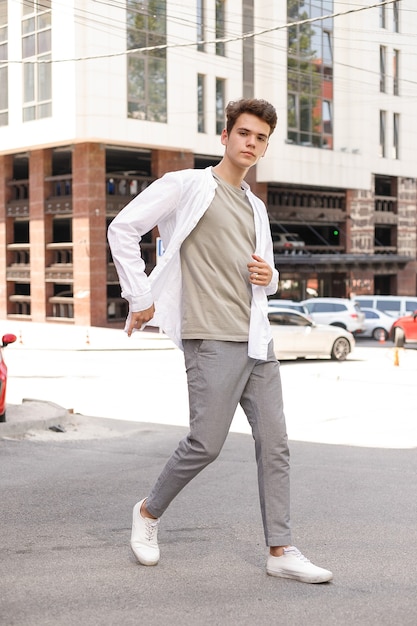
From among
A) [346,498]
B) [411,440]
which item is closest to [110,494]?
[346,498]

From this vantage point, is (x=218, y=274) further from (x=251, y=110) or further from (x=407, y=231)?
(x=407, y=231)

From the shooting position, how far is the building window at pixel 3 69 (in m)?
40.4

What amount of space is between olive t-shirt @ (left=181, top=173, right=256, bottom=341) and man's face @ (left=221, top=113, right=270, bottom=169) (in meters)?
0.18

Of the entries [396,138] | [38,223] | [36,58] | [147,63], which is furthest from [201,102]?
[396,138]

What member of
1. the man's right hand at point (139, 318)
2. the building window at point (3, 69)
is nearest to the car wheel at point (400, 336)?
the building window at point (3, 69)

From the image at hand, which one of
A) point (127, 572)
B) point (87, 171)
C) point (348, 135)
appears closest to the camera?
point (127, 572)

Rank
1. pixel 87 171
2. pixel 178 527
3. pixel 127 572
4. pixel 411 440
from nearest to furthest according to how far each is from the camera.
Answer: pixel 127 572, pixel 178 527, pixel 411 440, pixel 87 171

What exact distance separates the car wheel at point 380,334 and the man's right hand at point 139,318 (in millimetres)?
31166

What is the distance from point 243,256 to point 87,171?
114 ft

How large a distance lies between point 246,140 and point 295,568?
83.6 inches

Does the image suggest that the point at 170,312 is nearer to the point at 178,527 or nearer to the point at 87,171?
the point at 178,527

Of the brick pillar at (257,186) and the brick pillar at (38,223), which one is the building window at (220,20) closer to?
the brick pillar at (257,186)

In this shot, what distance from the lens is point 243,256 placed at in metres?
4.89

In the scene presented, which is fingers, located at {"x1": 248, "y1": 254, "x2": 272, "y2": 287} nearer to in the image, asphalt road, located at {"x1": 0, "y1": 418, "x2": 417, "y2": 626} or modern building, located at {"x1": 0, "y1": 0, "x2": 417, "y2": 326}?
asphalt road, located at {"x1": 0, "y1": 418, "x2": 417, "y2": 626}
